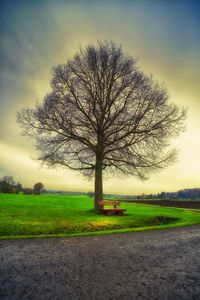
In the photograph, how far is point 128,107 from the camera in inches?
653

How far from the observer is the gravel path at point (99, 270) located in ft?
11.1

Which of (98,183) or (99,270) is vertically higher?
(98,183)

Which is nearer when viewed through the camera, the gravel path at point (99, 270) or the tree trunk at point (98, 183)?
the gravel path at point (99, 270)

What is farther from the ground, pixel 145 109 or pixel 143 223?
pixel 145 109

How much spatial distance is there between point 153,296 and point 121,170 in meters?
13.8

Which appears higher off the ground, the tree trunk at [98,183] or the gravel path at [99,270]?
the tree trunk at [98,183]

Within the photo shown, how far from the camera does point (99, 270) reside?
14.2ft

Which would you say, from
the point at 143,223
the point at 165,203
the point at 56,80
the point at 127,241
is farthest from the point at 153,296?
the point at 165,203

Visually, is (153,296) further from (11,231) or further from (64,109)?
(64,109)

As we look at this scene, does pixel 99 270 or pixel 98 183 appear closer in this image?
pixel 99 270

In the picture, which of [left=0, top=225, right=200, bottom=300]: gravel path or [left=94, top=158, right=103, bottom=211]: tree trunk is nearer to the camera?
[left=0, top=225, right=200, bottom=300]: gravel path

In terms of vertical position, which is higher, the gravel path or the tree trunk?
the tree trunk

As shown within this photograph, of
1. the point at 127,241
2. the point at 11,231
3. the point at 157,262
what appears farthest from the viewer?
the point at 11,231

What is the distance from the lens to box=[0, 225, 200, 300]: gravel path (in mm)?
3382
